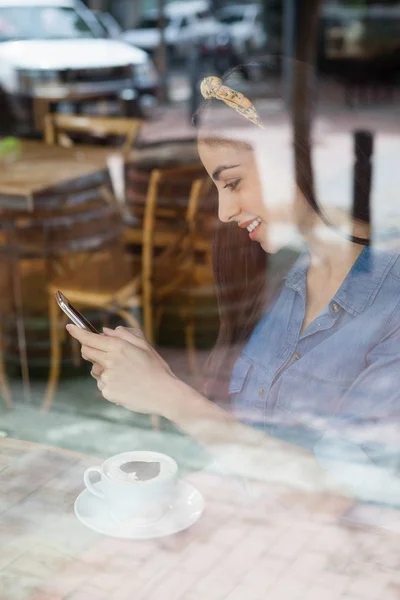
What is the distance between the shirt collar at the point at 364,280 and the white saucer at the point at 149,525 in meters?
0.38

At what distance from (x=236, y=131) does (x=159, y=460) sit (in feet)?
1.83

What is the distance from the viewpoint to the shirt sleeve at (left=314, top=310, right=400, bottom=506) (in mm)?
1110

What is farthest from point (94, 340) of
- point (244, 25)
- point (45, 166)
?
point (244, 25)

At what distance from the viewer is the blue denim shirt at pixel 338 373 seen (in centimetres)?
113

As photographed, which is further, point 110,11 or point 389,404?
point 110,11

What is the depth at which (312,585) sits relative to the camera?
85 cm

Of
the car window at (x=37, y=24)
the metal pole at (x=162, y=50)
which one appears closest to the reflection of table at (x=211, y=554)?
the car window at (x=37, y=24)

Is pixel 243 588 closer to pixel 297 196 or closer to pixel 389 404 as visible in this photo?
pixel 389 404

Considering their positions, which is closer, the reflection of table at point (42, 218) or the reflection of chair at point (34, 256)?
the reflection of table at point (42, 218)

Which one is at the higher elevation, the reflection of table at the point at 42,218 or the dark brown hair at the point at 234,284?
the dark brown hair at the point at 234,284

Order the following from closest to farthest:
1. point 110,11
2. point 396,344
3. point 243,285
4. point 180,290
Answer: point 396,344 → point 243,285 → point 180,290 → point 110,11

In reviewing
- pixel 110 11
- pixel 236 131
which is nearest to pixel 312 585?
pixel 236 131

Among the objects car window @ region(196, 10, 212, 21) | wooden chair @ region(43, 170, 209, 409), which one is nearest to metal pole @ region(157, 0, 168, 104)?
car window @ region(196, 10, 212, 21)

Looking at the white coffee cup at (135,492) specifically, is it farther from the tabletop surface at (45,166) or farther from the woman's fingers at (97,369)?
the tabletop surface at (45,166)
